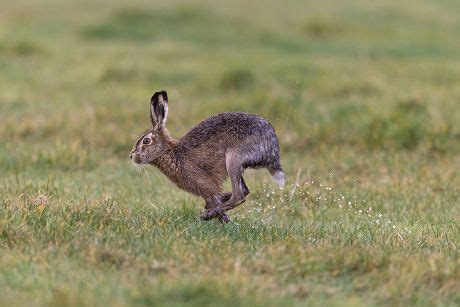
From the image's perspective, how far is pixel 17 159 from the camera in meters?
10.0

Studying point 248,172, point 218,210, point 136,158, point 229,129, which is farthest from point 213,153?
point 248,172

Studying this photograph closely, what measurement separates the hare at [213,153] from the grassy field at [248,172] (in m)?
0.25

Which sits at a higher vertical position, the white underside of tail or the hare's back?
the hare's back

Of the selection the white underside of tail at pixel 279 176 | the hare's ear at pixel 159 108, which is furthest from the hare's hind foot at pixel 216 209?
the hare's ear at pixel 159 108

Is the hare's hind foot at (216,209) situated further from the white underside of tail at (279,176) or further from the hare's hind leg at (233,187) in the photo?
the white underside of tail at (279,176)

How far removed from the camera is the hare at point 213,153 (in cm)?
690

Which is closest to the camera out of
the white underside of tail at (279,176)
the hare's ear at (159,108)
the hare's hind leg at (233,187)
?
the hare's hind leg at (233,187)

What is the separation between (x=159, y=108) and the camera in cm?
720

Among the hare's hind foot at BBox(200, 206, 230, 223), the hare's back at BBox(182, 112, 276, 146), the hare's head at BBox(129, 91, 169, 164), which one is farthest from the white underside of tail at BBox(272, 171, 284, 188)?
the hare's head at BBox(129, 91, 169, 164)

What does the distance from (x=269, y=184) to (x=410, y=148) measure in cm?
300

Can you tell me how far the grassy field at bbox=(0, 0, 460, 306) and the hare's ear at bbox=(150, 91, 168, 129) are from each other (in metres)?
0.72

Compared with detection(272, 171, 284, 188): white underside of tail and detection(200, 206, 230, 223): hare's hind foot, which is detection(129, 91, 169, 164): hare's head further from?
detection(272, 171, 284, 188): white underside of tail

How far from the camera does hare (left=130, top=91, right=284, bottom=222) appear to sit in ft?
22.6

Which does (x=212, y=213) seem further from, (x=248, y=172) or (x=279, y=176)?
(x=248, y=172)
